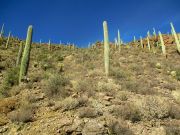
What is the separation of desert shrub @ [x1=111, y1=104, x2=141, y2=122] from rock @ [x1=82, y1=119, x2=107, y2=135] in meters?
1.26

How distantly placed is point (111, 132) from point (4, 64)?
43.6ft

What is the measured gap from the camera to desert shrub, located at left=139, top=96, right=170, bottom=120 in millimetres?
11673

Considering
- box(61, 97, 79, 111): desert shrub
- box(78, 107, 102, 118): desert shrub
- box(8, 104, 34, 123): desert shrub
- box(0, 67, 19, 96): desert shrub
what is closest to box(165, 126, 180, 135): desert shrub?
box(78, 107, 102, 118): desert shrub

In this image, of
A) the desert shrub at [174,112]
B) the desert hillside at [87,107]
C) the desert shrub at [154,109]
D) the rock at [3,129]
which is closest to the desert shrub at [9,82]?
the desert hillside at [87,107]

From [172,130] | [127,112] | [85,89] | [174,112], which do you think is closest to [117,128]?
[127,112]

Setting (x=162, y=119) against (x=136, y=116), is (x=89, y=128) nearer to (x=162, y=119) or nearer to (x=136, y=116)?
(x=136, y=116)

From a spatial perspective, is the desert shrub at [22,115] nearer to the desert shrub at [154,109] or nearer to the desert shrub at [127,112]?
the desert shrub at [127,112]

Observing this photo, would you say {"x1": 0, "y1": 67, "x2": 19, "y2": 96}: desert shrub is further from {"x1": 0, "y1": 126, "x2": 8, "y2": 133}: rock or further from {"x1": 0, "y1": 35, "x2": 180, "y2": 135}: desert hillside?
{"x1": 0, "y1": 126, "x2": 8, "y2": 133}: rock

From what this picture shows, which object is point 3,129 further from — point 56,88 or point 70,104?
point 56,88

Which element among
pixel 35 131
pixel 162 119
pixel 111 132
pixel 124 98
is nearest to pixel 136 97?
pixel 124 98

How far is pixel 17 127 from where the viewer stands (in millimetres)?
10641

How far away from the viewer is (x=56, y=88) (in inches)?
525

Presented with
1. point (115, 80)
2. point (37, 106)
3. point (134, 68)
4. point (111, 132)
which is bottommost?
point (111, 132)

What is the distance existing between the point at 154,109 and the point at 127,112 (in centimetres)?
132
